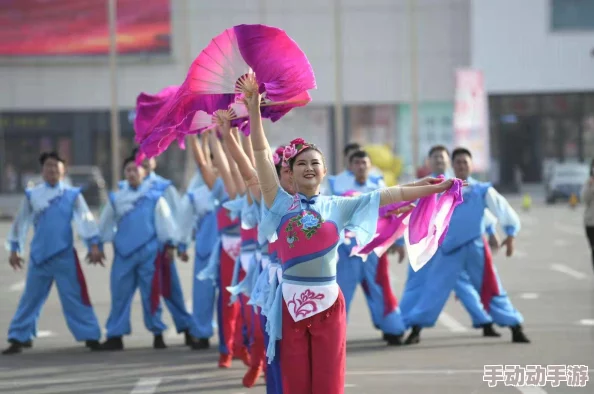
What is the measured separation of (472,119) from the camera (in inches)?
1549

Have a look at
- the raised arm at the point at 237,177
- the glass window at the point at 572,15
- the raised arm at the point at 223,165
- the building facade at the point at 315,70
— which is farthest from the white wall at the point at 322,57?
the raised arm at the point at 237,177

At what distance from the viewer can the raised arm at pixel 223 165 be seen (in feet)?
35.5

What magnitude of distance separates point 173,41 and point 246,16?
120 inches

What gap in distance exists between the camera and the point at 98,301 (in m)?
17.0

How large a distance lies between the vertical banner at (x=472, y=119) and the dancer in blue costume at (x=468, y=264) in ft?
86.4

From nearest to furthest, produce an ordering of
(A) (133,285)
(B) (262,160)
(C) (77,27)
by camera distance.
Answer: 1. (B) (262,160)
2. (A) (133,285)
3. (C) (77,27)

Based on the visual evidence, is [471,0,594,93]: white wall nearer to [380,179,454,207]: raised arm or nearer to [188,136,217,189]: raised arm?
[188,136,217,189]: raised arm

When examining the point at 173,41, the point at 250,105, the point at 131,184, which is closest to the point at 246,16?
the point at 173,41

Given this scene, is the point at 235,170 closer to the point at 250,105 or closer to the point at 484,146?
the point at 250,105

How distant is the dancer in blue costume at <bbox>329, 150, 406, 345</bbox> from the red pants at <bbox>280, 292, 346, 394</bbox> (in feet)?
16.5

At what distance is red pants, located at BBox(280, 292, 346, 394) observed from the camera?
7.07 metres

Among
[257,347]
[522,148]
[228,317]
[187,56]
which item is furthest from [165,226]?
[522,148]

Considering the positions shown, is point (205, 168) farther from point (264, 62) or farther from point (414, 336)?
point (264, 62)

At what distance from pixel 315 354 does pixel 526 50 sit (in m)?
44.4
